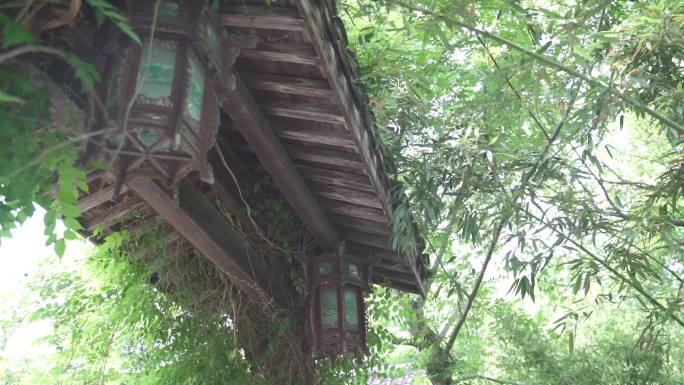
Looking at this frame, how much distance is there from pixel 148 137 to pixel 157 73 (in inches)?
6.3

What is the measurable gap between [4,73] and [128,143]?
11.5 inches

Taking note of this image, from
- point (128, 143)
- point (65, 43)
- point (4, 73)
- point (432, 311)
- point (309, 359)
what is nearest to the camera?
point (4, 73)

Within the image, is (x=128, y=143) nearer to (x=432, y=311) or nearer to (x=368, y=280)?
(x=368, y=280)

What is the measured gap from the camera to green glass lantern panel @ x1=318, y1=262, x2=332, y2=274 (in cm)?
324

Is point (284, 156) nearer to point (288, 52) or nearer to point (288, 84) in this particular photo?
point (288, 84)

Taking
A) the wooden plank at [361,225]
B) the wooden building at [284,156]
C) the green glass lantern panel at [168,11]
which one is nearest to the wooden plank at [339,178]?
the wooden building at [284,156]

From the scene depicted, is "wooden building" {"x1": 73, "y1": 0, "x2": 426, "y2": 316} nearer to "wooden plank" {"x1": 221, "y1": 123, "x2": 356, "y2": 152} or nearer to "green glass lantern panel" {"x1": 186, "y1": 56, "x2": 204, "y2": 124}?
"wooden plank" {"x1": 221, "y1": 123, "x2": 356, "y2": 152}

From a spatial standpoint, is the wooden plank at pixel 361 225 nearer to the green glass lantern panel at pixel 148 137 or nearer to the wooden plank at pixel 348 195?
the wooden plank at pixel 348 195

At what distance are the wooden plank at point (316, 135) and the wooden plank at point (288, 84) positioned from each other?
0.91ft

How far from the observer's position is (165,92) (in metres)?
1.54

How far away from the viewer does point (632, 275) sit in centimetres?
315

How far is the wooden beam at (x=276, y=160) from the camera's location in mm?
2248

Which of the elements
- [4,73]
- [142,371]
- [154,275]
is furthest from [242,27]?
[142,371]

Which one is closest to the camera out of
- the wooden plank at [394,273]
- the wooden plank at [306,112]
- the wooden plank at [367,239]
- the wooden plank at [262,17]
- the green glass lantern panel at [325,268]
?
the wooden plank at [262,17]
